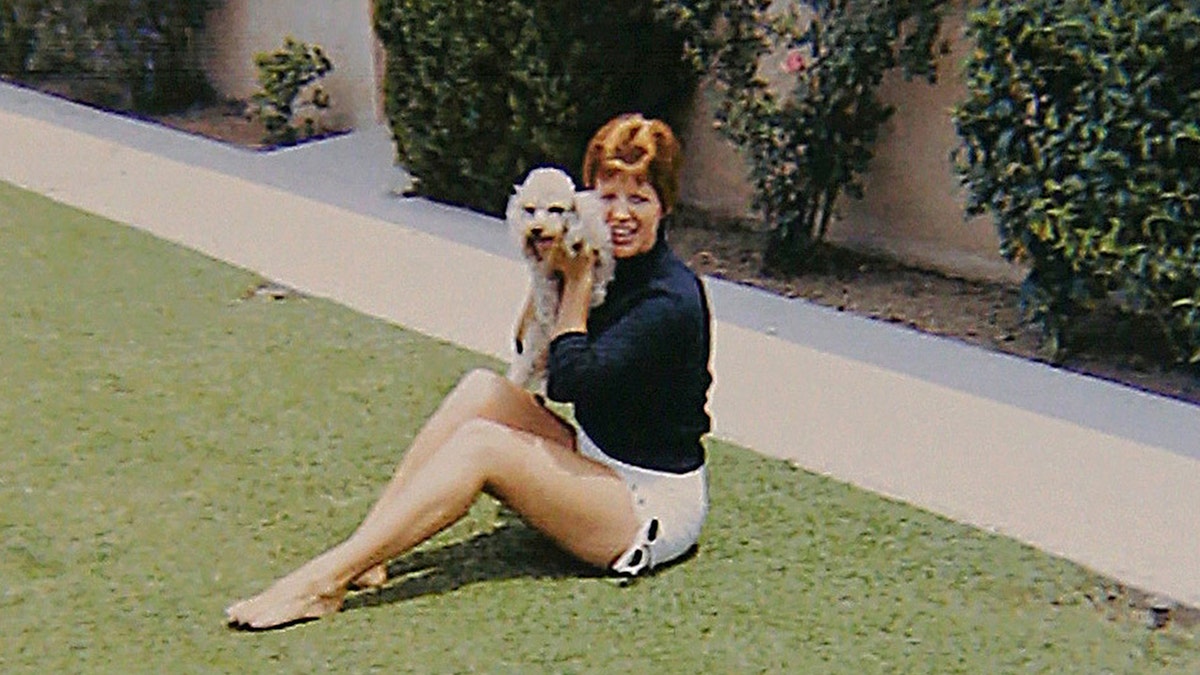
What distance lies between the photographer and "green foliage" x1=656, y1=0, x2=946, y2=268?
5.99m

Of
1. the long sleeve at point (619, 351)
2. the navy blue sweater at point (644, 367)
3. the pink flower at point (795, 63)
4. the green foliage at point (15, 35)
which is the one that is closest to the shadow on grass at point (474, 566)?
the navy blue sweater at point (644, 367)

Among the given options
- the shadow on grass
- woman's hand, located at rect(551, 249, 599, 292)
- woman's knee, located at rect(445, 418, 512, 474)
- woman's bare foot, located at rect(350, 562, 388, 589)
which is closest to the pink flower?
the shadow on grass

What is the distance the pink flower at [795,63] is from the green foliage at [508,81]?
774mm

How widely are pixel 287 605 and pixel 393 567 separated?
1.21 ft

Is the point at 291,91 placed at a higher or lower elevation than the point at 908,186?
lower

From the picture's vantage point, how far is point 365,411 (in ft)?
16.2

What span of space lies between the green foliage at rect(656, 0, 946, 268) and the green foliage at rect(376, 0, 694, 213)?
0.31 meters

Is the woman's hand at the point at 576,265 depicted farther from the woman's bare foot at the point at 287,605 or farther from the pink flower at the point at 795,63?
the pink flower at the point at 795,63

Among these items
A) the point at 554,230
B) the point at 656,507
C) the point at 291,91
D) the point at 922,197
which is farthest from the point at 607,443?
the point at 291,91

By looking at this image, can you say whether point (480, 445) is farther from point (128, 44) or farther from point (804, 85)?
point (128, 44)

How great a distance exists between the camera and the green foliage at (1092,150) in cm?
498

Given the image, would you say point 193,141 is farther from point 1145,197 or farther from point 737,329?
point 1145,197

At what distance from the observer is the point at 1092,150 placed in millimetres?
5141

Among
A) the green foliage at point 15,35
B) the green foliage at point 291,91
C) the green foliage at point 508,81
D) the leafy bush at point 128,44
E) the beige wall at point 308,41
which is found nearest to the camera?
the green foliage at point 508,81
